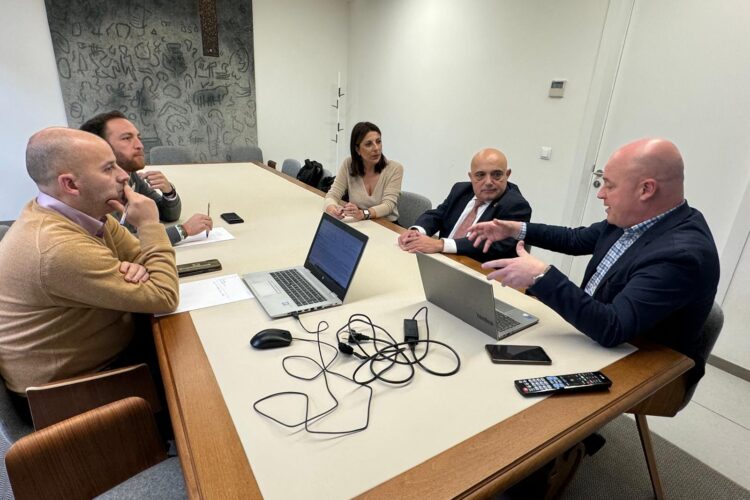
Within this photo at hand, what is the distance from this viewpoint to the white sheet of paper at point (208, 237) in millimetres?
1770

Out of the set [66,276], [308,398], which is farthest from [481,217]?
[66,276]

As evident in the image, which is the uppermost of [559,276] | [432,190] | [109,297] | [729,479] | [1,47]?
[1,47]

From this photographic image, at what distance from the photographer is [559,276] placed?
3.48 ft

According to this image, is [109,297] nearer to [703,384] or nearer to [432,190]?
[703,384]

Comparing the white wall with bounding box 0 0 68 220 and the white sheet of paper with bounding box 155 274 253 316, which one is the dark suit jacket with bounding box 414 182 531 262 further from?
the white wall with bounding box 0 0 68 220

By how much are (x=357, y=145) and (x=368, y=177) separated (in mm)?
216

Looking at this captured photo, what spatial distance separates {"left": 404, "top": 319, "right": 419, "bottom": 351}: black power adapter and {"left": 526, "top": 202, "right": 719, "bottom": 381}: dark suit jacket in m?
0.34

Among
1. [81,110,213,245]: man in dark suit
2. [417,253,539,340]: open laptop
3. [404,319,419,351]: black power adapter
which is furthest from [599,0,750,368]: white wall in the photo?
[81,110,213,245]: man in dark suit

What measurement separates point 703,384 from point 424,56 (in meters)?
3.62

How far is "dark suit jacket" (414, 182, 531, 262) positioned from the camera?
1.81m

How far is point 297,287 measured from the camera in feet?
4.39

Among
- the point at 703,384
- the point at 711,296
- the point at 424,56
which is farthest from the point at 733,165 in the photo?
the point at 424,56

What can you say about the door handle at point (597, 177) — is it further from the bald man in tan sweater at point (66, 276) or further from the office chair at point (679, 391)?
the bald man in tan sweater at point (66, 276)

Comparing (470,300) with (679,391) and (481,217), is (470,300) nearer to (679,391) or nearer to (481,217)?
(679,391)
